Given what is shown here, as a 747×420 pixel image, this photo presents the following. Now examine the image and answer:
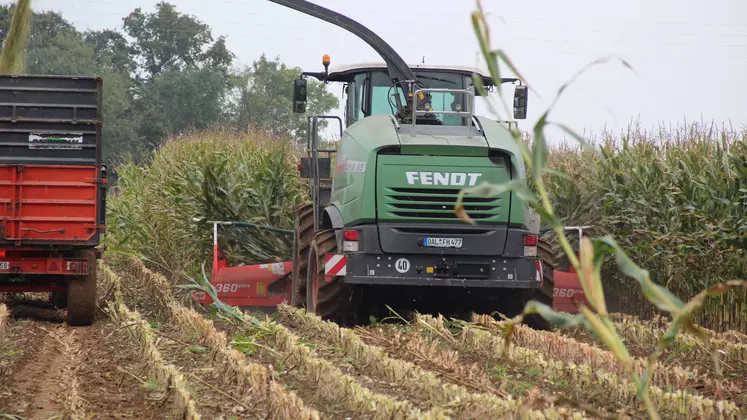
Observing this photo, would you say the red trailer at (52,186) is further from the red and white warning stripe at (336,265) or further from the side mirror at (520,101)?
the side mirror at (520,101)

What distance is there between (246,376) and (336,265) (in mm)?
3018

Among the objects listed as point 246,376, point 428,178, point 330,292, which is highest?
point 428,178

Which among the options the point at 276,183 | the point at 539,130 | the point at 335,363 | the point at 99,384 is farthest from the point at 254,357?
the point at 276,183

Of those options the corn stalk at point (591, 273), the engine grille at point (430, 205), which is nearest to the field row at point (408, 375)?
the engine grille at point (430, 205)

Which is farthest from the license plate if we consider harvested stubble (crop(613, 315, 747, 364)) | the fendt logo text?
harvested stubble (crop(613, 315, 747, 364))

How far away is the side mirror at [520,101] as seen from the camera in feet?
33.1

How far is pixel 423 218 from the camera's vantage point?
8.98 m

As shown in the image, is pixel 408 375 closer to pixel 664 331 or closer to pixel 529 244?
pixel 529 244

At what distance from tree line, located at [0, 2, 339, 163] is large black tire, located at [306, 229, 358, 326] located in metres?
35.2

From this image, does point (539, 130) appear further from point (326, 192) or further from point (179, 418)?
point (326, 192)

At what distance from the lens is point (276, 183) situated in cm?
1462

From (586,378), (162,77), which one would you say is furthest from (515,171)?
(162,77)

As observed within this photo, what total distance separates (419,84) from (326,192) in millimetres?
A: 1826

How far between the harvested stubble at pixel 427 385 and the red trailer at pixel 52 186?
3122mm
